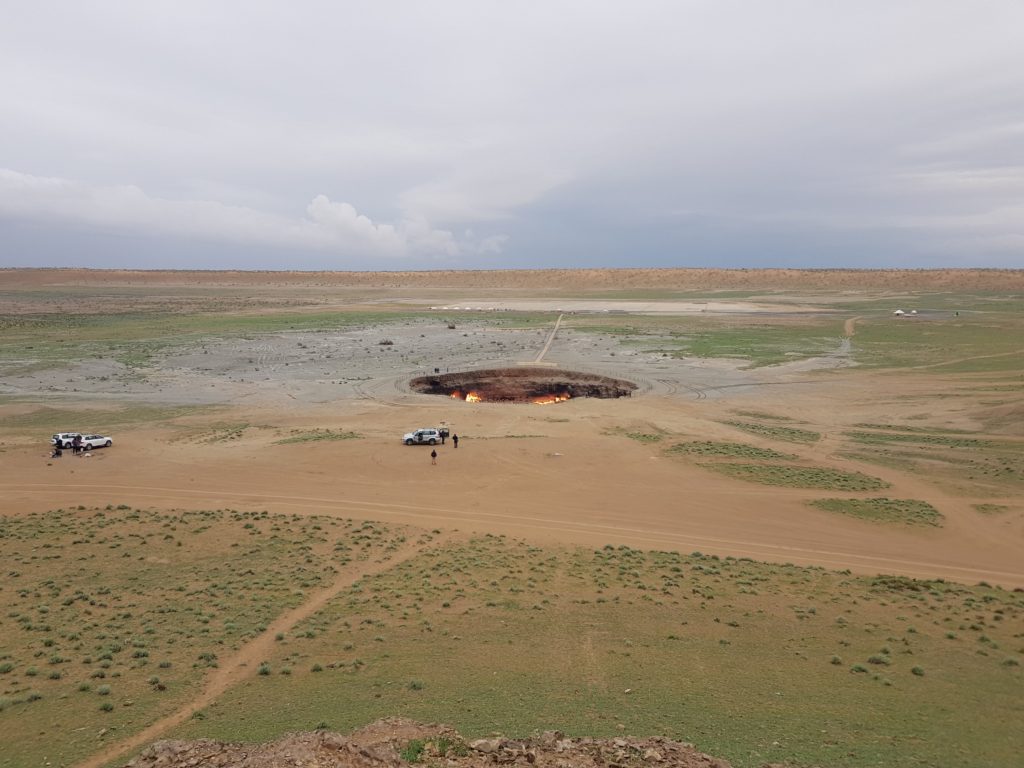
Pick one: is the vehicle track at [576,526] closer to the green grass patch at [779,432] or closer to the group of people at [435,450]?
the group of people at [435,450]

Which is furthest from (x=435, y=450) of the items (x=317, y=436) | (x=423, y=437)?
(x=317, y=436)

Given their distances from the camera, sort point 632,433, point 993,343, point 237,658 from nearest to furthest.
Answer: point 237,658, point 632,433, point 993,343

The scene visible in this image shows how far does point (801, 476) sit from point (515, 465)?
49.4ft

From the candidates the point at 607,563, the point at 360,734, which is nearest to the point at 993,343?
the point at 607,563

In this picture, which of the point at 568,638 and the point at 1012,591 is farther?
the point at 1012,591

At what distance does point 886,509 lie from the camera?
28203 millimetres

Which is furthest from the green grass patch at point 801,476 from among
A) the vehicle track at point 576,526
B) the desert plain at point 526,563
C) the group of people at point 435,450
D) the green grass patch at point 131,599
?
the green grass patch at point 131,599

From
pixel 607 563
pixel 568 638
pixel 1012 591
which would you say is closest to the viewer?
pixel 568 638

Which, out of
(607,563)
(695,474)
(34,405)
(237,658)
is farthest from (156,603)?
(34,405)

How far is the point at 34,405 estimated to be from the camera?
48.5 m

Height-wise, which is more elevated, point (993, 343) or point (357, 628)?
point (993, 343)

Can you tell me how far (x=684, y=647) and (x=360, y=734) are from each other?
8.78 m

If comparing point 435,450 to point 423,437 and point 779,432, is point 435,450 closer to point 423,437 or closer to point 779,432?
point 423,437

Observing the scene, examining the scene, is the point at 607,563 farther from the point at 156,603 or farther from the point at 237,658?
the point at 156,603
